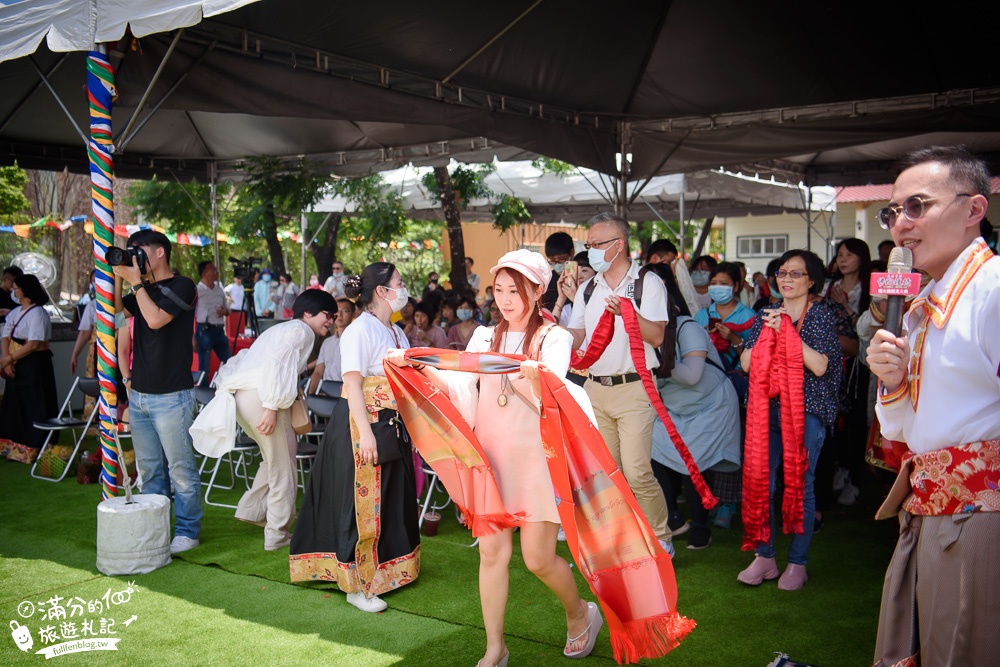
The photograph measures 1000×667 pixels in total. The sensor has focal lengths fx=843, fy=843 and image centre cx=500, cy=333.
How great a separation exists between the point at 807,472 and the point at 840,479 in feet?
7.36

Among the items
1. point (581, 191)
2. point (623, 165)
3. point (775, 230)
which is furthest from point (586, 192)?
point (775, 230)

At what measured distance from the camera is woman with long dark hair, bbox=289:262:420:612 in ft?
14.1

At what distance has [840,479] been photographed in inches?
249

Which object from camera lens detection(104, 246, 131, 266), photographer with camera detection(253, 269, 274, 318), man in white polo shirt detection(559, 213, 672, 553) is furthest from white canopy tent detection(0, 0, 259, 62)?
photographer with camera detection(253, 269, 274, 318)

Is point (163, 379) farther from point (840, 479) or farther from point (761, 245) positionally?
point (761, 245)

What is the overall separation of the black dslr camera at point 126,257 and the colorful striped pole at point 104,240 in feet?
0.53

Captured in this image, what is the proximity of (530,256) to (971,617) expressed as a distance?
194 centimetres

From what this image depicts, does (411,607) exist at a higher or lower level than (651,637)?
lower

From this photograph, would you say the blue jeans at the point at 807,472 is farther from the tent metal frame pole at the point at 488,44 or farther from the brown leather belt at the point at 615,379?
the tent metal frame pole at the point at 488,44

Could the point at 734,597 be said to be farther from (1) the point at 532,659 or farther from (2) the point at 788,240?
(2) the point at 788,240

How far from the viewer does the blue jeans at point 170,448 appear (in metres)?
5.13

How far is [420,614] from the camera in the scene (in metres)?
4.20

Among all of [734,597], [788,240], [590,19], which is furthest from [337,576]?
[788,240]

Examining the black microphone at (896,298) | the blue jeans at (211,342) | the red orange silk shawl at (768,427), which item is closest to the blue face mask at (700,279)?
the red orange silk shawl at (768,427)
